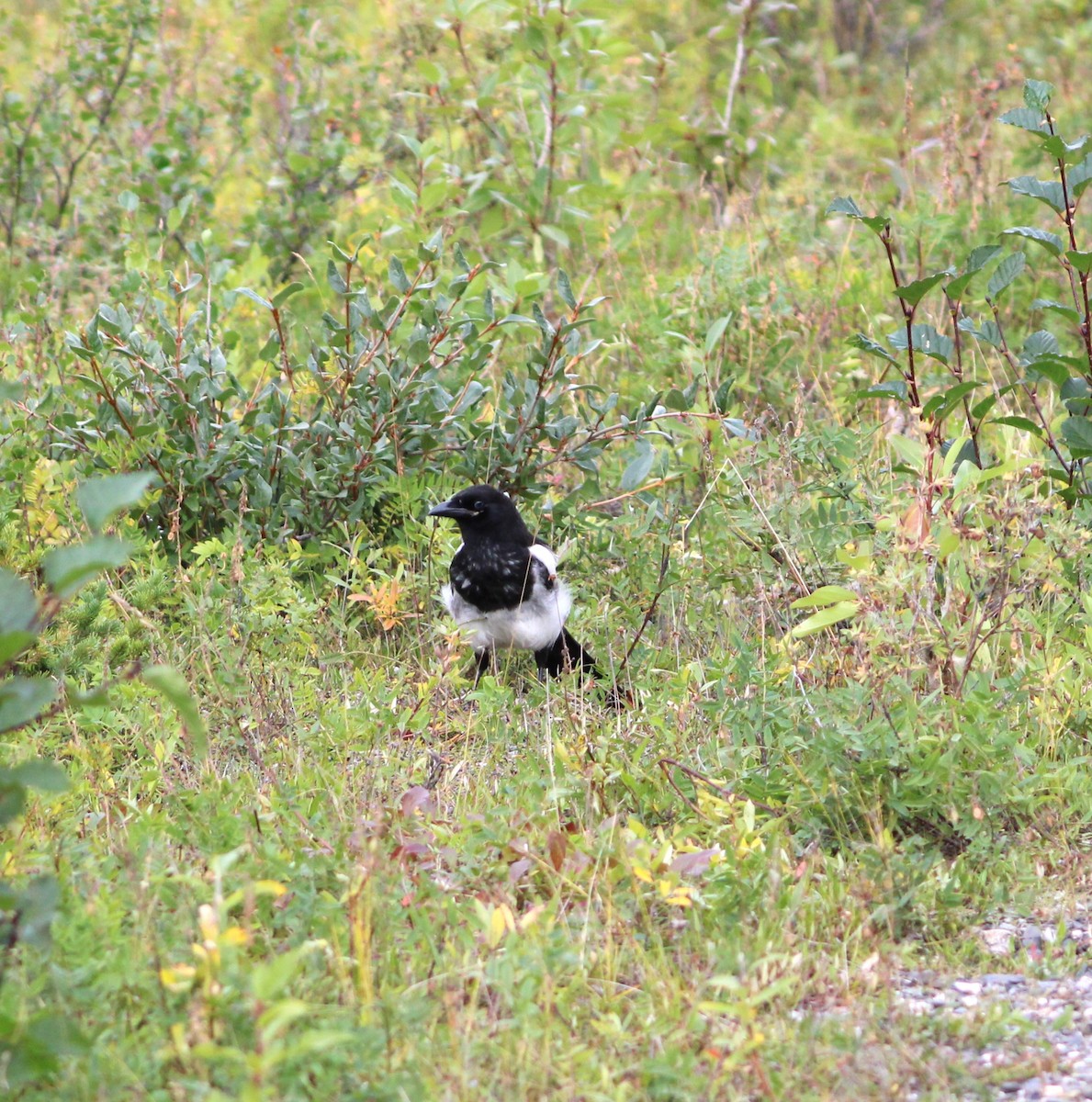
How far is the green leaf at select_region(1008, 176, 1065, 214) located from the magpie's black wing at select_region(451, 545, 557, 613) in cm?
200

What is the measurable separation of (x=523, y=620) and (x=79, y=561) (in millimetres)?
3013

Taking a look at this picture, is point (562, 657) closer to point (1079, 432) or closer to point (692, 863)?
point (1079, 432)

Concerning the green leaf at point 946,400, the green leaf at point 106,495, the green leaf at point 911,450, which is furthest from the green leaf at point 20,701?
the green leaf at point 946,400

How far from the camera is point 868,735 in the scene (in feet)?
11.5

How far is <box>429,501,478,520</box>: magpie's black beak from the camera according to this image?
16.7ft

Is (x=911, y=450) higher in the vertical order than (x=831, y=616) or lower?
higher

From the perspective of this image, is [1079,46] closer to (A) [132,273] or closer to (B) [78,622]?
(A) [132,273]

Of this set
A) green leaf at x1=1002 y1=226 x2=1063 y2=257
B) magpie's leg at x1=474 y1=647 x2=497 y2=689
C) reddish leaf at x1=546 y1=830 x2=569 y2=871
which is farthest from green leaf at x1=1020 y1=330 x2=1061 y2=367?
reddish leaf at x1=546 y1=830 x2=569 y2=871

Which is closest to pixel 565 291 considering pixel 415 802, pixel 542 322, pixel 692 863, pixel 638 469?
pixel 542 322

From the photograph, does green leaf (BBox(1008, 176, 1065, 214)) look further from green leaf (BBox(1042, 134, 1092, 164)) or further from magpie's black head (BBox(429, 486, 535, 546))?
magpie's black head (BBox(429, 486, 535, 546))

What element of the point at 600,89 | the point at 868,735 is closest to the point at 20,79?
the point at 600,89

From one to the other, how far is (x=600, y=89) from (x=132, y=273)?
10.0 feet

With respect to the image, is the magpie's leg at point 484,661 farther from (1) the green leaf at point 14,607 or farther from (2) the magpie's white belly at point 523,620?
(1) the green leaf at point 14,607

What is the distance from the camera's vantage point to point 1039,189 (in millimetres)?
4328
